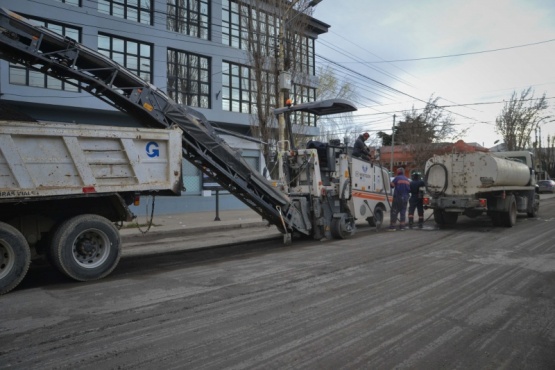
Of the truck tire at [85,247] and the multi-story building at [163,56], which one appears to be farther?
the multi-story building at [163,56]

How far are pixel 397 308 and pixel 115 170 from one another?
4.74 m

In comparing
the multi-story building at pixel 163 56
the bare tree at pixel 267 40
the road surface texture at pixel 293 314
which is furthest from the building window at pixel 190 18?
the road surface texture at pixel 293 314

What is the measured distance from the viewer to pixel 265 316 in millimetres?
4750

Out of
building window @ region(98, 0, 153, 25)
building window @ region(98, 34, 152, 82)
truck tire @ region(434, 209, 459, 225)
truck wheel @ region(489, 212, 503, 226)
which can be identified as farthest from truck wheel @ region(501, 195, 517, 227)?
A: building window @ region(98, 0, 153, 25)

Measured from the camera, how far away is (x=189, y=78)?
763 inches

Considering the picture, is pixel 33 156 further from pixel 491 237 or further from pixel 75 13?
pixel 75 13

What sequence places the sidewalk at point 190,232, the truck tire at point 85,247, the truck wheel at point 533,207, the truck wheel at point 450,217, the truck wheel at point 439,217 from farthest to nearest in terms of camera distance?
1. the truck wheel at point 533,207
2. the truck wheel at point 450,217
3. the truck wheel at point 439,217
4. the sidewalk at point 190,232
5. the truck tire at point 85,247

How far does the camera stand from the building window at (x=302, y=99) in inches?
786

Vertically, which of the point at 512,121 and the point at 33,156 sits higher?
the point at 512,121

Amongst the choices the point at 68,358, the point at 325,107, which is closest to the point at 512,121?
Result: the point at 325,107

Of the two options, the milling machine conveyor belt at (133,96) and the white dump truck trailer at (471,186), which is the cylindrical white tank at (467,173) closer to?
the white dump truck trailer at (471,186)

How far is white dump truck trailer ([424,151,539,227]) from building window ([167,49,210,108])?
1133 centimetres

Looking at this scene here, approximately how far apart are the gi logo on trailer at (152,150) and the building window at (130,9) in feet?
40.9

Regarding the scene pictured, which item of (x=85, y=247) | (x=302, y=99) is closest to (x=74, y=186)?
(x=85, y=247)
